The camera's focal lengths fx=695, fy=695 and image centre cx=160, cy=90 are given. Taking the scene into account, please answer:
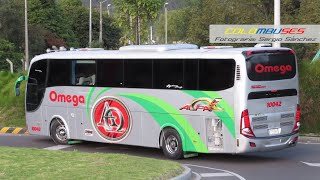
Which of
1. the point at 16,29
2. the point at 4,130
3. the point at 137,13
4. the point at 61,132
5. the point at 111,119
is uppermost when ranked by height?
the point at 16,29

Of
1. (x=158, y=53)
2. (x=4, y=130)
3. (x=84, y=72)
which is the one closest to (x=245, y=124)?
(x=158, y=53)

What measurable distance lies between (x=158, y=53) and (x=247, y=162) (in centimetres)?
364

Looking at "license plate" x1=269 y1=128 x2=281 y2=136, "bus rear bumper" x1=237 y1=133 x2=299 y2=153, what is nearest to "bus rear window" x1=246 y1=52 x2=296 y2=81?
"license plate" x1=269 y1=128 x2=281 y2=136

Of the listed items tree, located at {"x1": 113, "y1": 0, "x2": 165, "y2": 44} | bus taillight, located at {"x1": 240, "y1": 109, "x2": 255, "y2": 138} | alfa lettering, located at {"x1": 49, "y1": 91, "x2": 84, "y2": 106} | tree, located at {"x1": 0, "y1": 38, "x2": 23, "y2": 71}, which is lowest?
bus taillight, located at {"x1": 240, "y1": 109, "x2": 255, "y2": 138}

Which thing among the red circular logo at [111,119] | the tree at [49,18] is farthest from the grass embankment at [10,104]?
the tree at [49,18]

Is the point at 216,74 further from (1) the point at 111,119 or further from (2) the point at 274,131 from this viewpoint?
(1) the point at 111,119

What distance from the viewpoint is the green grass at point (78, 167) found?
12.4 m

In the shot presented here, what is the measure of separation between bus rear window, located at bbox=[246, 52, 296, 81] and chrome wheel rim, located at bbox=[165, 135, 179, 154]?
2737mm

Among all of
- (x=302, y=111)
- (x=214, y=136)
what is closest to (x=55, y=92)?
(x=214, y=136)

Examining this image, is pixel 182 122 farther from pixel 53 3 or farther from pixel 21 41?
pixel 53 3

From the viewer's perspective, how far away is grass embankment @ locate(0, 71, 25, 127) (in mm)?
27023

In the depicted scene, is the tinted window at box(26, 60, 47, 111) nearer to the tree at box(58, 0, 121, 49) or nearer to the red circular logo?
the red circular logo

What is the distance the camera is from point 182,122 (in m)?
17.4

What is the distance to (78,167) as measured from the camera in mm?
13367
